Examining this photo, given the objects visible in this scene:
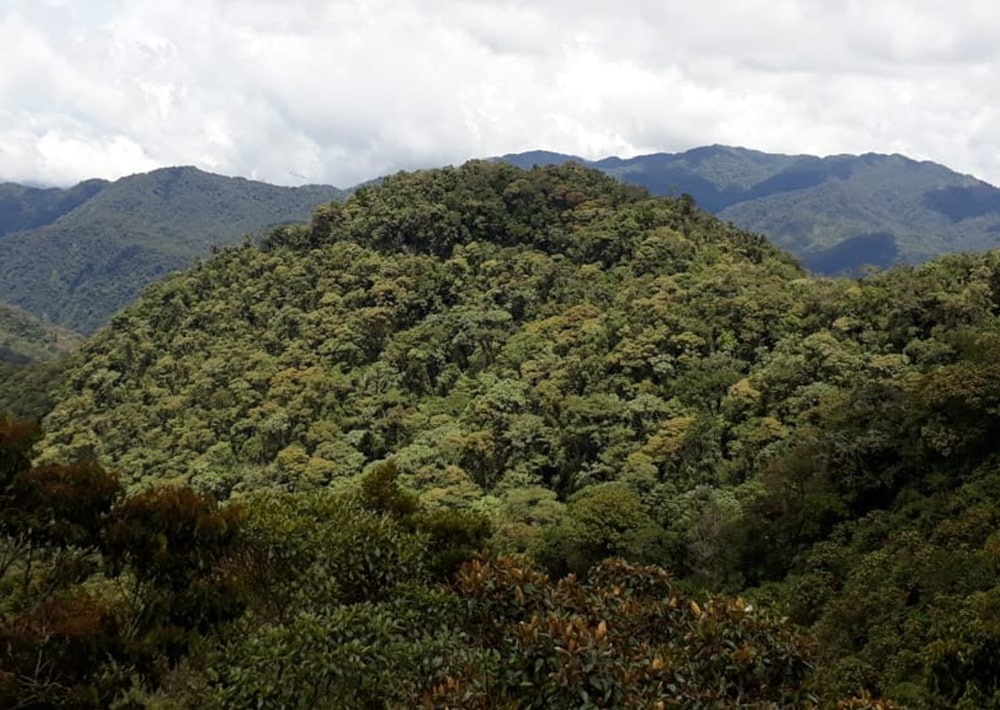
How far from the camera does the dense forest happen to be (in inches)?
276

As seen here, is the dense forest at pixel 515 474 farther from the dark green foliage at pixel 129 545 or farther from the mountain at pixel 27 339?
the mountain at pixel 27 339

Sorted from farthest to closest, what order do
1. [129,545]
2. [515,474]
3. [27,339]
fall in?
[27,339] → [515,474] → [129,545]

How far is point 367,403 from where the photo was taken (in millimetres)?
34750

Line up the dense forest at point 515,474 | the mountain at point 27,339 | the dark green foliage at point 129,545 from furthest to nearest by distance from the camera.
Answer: the mountain at point 27,339 → the dark green foliage at point 129,545 → the dense forest at point 515,474

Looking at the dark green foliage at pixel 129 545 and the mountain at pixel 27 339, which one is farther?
the mountain at pixel 27 339

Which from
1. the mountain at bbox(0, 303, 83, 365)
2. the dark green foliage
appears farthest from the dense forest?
the mountain at bbox(0, 303, 83, 365)

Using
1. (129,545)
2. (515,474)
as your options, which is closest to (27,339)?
(515,474)

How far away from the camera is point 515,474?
2905 centimetres

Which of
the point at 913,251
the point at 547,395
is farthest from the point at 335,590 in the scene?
the point at 913,251

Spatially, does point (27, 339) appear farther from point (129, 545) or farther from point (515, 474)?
point (129, 545)

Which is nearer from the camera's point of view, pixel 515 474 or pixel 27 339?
pixel 515 474

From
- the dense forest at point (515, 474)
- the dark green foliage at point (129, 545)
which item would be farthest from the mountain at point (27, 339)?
the dark green foliage at point (129, 545)

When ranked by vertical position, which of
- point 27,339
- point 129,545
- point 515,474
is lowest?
point 515,474

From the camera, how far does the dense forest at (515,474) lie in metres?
7.00
